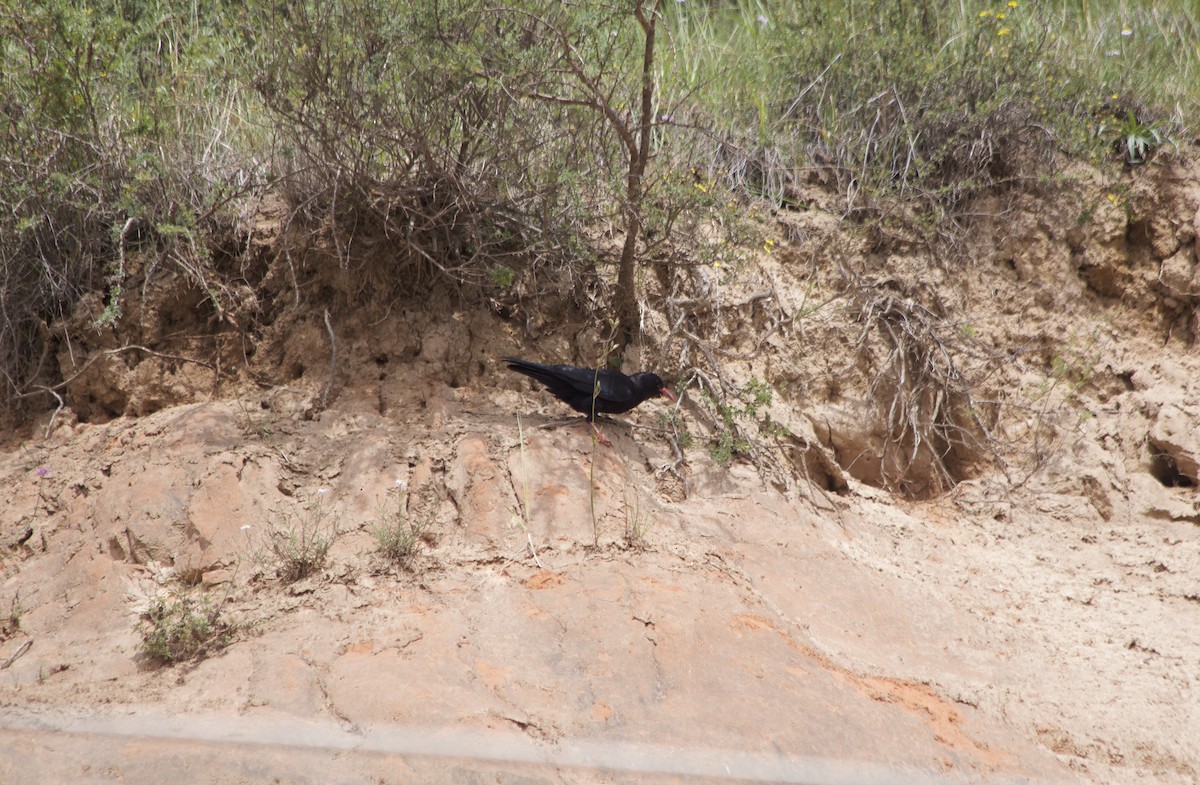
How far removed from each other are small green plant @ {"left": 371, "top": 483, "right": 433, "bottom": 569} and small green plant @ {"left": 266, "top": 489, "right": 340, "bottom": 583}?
0.66 ft

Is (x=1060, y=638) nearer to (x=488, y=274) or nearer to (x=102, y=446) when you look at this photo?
(x=488, y=274)

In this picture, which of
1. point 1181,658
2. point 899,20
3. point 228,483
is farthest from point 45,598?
point 899,20

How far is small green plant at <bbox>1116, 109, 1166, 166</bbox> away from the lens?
19.9ft

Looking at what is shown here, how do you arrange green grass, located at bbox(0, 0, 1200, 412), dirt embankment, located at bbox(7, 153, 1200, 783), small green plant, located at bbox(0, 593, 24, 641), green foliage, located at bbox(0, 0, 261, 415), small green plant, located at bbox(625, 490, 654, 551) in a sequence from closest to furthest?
1. dirt embankment, located at bbox(7, 153, 1200, 783)
2. small green plant, located at bbox(0, 593, 24, 641)
3. small green plant, located at bbox(625, 490, 654, 551)
4. green grass, located at bbox(0, 0, 1200, 412)
5. green foliage, located at bbox(0, 0, 261, 415)

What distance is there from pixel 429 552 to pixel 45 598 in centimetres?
149

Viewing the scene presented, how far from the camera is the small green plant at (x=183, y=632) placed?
3.24 metres

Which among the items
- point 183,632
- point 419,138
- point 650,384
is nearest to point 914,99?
point 650,384

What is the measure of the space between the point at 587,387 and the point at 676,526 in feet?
2.72

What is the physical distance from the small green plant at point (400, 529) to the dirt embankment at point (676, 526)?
0.09 ft

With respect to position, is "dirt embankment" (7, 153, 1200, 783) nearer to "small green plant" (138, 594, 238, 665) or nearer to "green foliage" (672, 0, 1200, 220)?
"small green plant" (138, 594, 238, 665)

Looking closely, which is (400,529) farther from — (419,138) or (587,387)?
(419,138)

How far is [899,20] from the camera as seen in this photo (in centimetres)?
623

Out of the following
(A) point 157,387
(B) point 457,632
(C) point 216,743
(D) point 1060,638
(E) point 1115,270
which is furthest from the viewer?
(E) point 1115,270

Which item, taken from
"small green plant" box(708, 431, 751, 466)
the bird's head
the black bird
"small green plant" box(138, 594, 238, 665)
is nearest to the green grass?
the black bird
